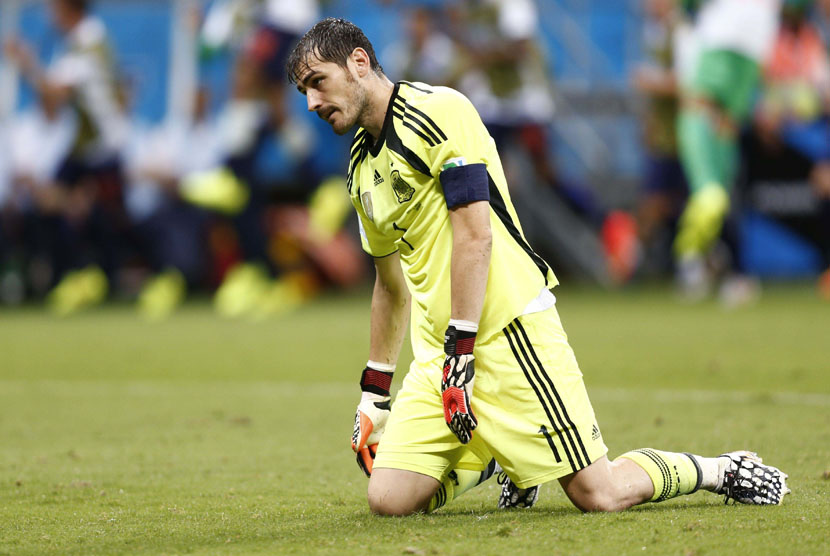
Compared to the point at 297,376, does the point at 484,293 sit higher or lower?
higher

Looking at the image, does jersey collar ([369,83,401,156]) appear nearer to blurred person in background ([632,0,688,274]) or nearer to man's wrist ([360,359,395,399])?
man's wrist ([360,359,395,399])

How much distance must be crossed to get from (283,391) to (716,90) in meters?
8.79

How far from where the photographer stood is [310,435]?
642cm

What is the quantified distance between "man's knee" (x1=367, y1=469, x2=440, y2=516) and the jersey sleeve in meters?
0.96

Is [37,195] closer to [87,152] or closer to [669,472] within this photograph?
[87,152]

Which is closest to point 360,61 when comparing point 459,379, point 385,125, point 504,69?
point 385,125

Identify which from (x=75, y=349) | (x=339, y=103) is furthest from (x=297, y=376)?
(x=339, y=103)

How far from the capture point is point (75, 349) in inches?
442

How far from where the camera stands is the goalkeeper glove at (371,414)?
462 cm

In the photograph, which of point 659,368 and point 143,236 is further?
point 143,236

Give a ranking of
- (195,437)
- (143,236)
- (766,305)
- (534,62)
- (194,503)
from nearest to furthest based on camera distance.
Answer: (194,503)
(195,437)
(766,305)
(534,62)
(143,236)

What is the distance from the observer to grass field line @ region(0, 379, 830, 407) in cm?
719

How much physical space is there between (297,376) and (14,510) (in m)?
4.54

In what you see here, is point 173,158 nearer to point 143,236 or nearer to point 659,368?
point 143,236
